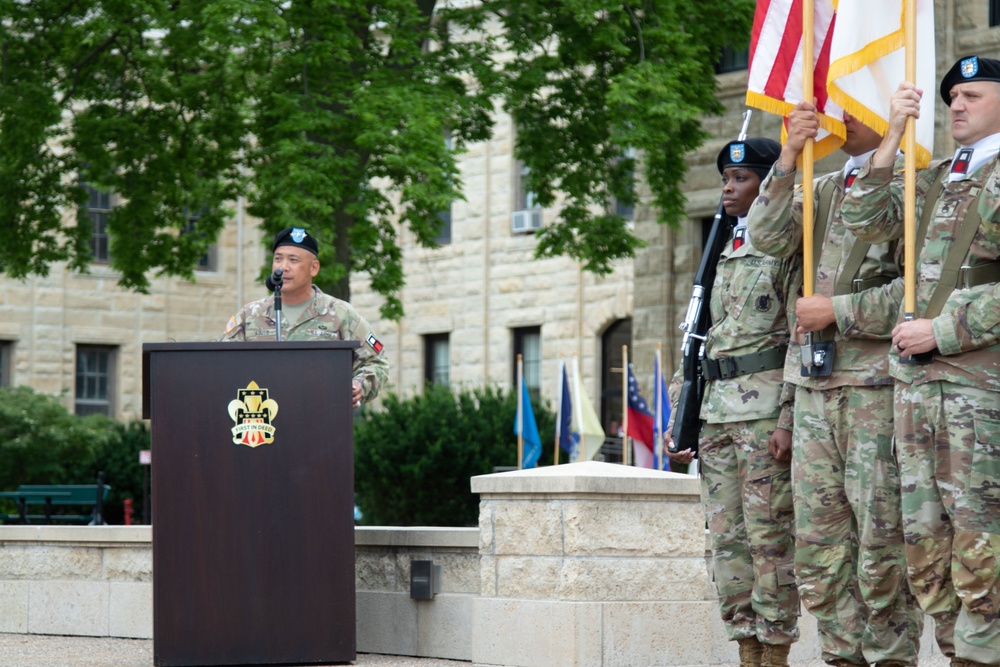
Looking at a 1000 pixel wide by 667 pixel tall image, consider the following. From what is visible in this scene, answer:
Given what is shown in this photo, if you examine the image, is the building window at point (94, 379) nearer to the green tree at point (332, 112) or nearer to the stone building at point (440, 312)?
the stone building at point (440, 312)

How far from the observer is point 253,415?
865 cm

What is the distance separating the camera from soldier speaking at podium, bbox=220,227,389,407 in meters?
9.52

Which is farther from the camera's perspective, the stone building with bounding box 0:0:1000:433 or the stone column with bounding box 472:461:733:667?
the stone building with bounding box 0:0:1000:433

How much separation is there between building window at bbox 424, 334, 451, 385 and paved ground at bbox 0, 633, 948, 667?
69.9 feet

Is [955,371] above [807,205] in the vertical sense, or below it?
below

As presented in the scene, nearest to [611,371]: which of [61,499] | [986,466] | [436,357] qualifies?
[436,357]

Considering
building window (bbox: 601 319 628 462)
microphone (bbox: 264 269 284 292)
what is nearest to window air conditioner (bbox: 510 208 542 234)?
building window (bbox: 601 319 628 462)

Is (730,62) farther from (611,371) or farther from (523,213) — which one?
(523,213)

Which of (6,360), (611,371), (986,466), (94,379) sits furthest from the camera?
(94,379)

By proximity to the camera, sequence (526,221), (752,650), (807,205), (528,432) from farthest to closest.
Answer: (526,221) → (528,432) → (752,650) → (807,205)

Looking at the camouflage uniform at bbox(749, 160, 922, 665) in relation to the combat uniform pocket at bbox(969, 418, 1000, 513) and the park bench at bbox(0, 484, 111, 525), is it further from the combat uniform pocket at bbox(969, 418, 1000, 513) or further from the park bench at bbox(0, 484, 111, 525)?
the park bench at bbox(0, 484, 111, 525)

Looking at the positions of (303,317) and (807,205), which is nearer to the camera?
(807,205)

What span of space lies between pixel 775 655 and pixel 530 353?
2346 centimetres

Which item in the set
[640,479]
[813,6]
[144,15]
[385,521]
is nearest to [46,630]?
[640,479]
